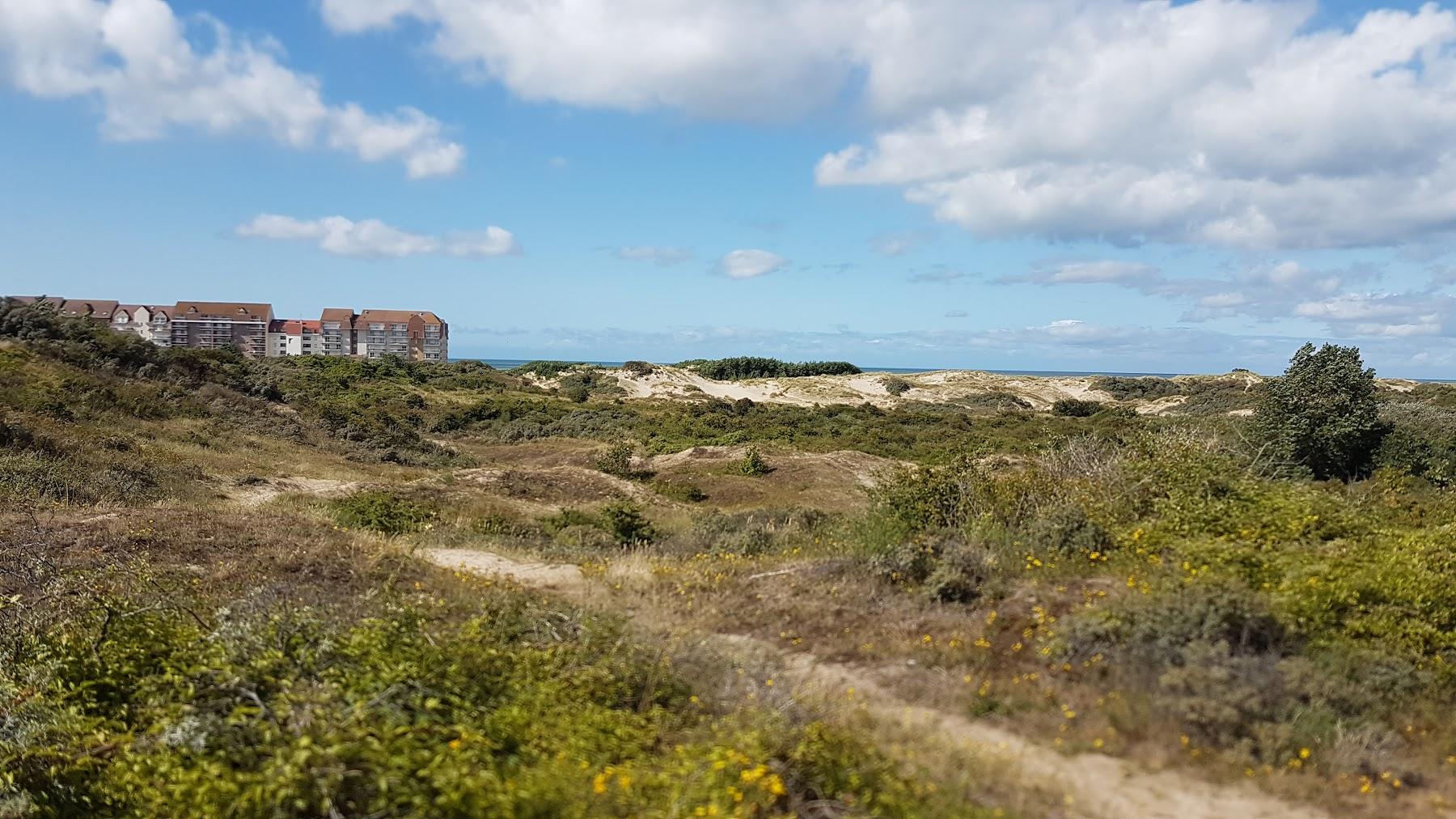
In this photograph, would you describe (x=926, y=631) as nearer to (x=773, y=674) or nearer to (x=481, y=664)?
(x=773, y=674)

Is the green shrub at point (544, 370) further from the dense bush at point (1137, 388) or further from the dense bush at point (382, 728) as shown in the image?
the dense bush at point (382, 728)

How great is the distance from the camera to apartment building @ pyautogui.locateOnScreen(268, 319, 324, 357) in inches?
3349

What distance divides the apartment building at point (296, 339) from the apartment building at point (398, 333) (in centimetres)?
386

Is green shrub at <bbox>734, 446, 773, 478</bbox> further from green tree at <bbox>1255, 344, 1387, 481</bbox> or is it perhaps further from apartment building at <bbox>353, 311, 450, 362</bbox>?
apartment building at <bbox>353, 311, 450, 362</bbox>

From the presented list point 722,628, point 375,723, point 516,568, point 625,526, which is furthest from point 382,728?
point 625,526

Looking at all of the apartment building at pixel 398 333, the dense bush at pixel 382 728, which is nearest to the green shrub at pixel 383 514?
the dense bush at pixel 382 728

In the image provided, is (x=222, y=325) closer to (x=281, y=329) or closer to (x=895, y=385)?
(x=281, y=329)

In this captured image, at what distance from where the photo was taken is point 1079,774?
16.1 feet

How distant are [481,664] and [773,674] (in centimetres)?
203

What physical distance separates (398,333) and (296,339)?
30.8 feet

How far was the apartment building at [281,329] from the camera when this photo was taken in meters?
79.8

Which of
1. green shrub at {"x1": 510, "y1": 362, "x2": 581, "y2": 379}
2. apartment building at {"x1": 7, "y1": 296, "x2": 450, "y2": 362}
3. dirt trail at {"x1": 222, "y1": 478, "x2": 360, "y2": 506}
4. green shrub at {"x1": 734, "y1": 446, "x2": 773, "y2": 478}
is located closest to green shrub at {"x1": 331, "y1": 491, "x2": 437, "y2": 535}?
dirt trail at {"x1": 222, "y1": 478, "x2": 360, "y2": 506}

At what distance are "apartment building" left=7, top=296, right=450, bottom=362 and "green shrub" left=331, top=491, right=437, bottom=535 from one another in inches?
2589

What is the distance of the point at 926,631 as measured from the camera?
705 centimetres
